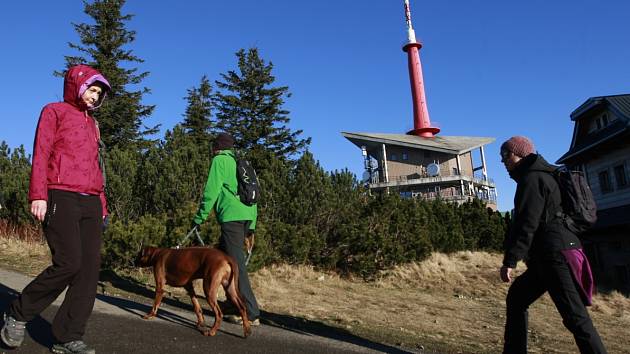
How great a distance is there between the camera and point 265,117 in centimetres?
3431

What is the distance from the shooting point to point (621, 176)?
71.1 feet

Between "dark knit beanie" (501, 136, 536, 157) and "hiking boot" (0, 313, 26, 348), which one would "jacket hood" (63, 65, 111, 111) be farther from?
"dark knit beanie" (501, 136, 536, 157)

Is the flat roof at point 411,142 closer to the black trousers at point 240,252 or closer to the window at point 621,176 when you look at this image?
the window at point 621,176

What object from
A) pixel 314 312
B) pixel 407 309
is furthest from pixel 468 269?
pixel 314 312

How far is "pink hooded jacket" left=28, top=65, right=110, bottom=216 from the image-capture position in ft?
10.4

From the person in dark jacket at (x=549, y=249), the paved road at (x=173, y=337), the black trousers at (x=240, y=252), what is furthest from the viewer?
the black trousers at (x=240, y=252)

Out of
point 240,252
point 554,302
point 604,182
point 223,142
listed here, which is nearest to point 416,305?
point 240,252

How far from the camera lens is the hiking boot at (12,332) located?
3.12 metres

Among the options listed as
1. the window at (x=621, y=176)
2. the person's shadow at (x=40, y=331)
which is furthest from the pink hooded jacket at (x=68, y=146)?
the window at (x=621, y=176)

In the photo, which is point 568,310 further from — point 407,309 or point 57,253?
point 407,309

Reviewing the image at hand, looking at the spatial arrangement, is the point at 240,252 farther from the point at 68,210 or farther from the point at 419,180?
the point at 419,180

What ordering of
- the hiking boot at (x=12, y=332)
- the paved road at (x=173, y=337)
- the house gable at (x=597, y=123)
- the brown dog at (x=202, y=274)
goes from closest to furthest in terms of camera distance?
1. the hiking boot at (x=12, y=332)
2. the paved road at (x=173, y=337)
3. the brown dog at (x=202, y=274)
4. the house gable at (x=597, y=123)

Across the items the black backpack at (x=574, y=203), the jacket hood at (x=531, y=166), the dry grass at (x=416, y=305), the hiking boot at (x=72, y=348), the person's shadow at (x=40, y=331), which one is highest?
the jacket hood at (x=531, y=166)

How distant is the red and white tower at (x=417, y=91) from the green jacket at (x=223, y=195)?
181ft
